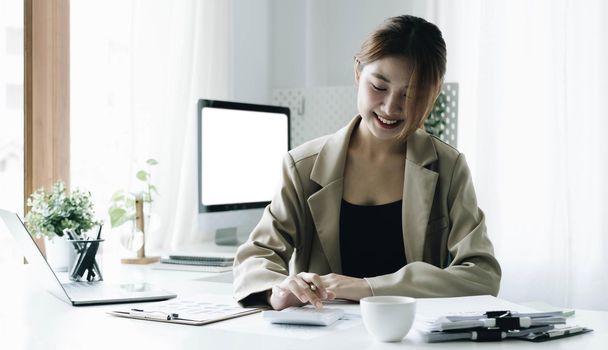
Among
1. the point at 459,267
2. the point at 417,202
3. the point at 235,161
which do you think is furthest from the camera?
the point at 235,161

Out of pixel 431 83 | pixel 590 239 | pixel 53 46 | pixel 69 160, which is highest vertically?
pixel 53 46

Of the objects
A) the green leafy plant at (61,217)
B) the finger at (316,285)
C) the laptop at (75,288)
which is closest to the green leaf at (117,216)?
the green leafy plant at (61,217)

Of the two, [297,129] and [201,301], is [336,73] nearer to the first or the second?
[297,129]

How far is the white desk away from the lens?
1.15 metres

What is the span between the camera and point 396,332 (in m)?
1.15

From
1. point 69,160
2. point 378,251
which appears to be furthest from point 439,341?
point 69,160

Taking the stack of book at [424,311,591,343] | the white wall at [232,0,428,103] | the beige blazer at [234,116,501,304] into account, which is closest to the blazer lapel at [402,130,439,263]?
the beige blazer at [234,116,501,304]

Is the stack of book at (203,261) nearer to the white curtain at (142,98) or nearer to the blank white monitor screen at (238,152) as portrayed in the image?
the blank white monitor screen at (238,152)

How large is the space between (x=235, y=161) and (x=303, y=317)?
4.82 ft

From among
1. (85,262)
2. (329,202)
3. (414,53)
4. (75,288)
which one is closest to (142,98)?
(85,262)

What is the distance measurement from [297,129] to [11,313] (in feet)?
7.52

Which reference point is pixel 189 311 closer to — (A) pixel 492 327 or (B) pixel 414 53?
(A) pixel 492 327

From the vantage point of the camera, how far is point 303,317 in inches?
49.7

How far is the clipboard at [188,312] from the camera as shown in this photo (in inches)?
52.1
